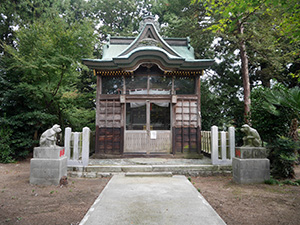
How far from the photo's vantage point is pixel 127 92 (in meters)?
8.96

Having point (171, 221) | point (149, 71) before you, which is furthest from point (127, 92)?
point (171, 221)

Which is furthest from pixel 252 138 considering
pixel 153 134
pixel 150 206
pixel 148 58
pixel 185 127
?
pixel 148 58

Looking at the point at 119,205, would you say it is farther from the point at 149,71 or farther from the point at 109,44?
the point at 109,44

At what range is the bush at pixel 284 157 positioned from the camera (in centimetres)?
598

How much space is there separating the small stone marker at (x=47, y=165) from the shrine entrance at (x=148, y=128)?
3506mm

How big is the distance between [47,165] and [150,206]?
339 cm

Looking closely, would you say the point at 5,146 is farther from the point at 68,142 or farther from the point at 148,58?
the point at 148,58

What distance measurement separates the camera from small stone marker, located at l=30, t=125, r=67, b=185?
5.46 m

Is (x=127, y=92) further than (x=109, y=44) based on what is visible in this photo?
No

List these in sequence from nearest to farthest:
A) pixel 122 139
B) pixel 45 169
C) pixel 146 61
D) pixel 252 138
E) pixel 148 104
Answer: pixel 45 169 < pixel 252 138 < pixel 146 61 < pixel 122 139 < pixel 148 104

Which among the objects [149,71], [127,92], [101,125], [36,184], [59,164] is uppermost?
[149,71]

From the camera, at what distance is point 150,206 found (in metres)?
3.92

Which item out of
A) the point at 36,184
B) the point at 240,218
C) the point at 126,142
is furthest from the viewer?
the point at 126,142

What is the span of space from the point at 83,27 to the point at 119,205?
911 centimetres
